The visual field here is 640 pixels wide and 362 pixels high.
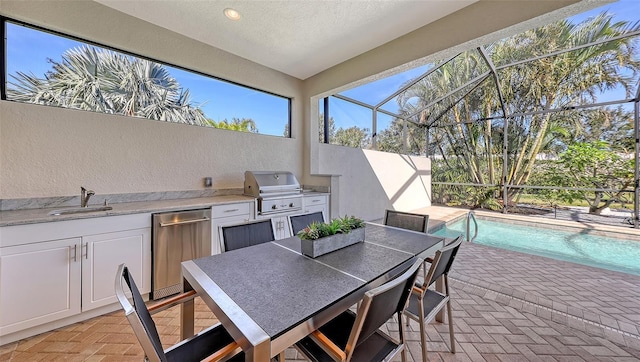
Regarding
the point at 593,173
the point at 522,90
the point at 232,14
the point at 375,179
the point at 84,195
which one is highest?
the point at 522,90

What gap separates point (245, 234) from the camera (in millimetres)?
1894

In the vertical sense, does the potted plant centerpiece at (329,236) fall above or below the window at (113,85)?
below

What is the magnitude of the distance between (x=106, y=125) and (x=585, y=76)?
363 inches

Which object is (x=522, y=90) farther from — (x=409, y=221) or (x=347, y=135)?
(x=409, y=221)

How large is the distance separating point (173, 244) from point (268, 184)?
1294 millimetres

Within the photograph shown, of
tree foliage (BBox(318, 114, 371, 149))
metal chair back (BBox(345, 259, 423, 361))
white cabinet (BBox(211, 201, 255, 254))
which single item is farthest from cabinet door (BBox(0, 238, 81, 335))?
tree foliage (BBox(318, 114, 371, 149))

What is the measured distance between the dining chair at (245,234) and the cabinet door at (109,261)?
1003mm

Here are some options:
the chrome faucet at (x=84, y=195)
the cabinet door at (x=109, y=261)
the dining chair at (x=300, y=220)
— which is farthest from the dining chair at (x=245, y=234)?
the chrome faucet at (x=84, y=195)

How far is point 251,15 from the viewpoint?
2496mm

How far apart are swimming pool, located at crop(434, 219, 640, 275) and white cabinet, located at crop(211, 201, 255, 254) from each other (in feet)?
14.8

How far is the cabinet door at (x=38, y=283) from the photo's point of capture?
165 cm

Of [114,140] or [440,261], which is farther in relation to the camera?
[114,140]

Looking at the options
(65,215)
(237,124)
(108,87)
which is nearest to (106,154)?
(108,87)

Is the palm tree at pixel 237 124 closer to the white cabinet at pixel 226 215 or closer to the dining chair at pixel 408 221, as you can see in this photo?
the white cabinet at pixel 226 215
